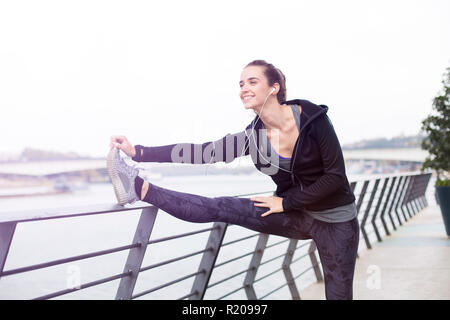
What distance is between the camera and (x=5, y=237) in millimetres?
1529

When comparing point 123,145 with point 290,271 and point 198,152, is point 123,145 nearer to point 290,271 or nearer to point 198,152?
point 198,152

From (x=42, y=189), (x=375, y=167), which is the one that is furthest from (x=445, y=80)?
(x=42, y=189)

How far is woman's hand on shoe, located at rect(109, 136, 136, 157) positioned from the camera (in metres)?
2.27

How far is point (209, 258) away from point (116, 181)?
96cm

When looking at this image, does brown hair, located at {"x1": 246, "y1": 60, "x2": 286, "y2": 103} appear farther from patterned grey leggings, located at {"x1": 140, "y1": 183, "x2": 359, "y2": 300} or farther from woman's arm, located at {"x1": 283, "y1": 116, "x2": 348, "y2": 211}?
patterned grey leggings, located at {"x1": 140, "y1": 183, "x2": 359, "y2": 300}

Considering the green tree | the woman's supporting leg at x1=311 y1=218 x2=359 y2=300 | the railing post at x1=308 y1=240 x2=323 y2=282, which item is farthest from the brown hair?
the green tree

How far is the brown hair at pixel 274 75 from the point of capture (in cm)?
227

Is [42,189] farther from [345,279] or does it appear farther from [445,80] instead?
[345,279]

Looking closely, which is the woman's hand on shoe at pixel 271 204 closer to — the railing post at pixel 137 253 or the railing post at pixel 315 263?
the railing post at pixel 137 253

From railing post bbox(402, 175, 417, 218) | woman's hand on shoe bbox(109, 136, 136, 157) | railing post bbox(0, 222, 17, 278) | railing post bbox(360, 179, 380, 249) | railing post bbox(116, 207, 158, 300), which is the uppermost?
woman's hand on shoe bbox(109, 136, 136, 157)

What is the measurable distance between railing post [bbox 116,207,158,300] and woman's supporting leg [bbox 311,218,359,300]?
72 cm

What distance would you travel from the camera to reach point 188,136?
2.75 m

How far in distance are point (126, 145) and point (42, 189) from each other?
37.8 metres

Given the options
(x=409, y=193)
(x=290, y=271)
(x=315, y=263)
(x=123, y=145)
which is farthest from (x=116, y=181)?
(x=409, y=193)
